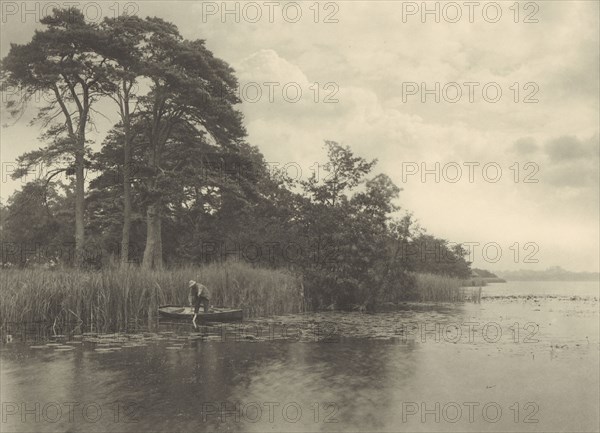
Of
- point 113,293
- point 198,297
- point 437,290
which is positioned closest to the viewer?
point 198,297

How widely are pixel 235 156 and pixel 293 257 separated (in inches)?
301

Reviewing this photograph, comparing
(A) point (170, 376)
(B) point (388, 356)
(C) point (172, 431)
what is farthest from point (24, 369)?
(B) point (388, 356)

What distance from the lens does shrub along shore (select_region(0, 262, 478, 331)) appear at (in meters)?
16.5

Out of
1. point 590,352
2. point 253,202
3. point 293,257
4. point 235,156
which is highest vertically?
point 235,156

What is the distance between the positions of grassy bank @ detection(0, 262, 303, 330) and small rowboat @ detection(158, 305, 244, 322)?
1.10 m

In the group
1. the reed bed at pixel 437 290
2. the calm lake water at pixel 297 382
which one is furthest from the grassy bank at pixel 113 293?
the reed bed at pixel 437 290

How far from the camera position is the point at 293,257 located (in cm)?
3056

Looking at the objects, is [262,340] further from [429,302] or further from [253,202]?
Result: [429,302]

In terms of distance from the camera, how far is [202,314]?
17547 mm

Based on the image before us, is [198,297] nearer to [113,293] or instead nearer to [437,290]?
[113,293]

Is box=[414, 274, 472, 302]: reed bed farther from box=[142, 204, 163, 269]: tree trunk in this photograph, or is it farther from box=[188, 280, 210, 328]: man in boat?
box=[188, 280, 210, 328]: man in boat

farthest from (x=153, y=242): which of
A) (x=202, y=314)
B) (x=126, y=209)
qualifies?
(x=202, y=314)

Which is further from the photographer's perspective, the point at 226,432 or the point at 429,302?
the point at 429,302

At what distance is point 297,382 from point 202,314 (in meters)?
7.76
